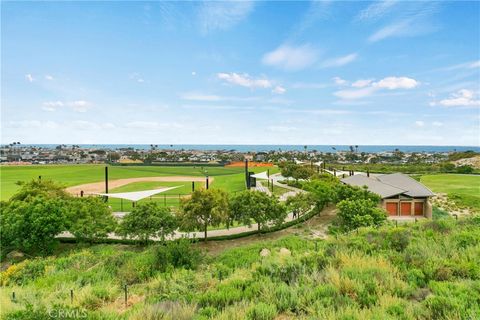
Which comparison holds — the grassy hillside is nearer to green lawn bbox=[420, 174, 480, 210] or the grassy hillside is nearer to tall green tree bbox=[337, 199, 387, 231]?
tall green tree bbox=[337, 199, 387, 231]

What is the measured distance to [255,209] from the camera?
19172 millimetres

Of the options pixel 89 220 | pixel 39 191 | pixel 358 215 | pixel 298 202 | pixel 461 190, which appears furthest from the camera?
pixel 461 190

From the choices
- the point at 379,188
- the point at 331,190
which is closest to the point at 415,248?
the point at 331,190

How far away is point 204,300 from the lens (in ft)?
17.5

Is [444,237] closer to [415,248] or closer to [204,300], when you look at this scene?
[415,248]

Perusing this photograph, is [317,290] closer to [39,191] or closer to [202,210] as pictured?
[202,210]

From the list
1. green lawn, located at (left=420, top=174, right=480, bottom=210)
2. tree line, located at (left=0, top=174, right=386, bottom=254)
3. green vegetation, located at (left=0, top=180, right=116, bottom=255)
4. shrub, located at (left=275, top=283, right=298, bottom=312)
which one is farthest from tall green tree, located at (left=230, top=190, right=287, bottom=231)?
green lawn, located at (left=420, top=174, right=480, bottom=210)

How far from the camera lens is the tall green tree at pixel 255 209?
19219 millimetres

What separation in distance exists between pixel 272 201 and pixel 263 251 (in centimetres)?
578

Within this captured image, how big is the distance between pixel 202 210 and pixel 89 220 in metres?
6.89

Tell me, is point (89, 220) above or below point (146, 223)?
above

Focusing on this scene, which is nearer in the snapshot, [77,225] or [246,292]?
[246,292]

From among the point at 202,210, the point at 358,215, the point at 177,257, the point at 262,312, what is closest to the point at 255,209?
the point at 202,210

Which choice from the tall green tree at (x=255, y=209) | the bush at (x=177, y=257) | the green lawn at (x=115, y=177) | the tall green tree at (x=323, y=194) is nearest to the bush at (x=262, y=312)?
the bush at (x=177, y=257)
